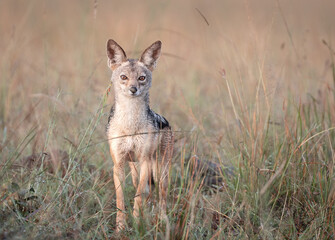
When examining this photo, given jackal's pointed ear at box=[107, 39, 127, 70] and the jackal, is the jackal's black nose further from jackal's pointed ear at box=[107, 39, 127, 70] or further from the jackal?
jackal's pointed ear at box=[107, 39, 127, 70]

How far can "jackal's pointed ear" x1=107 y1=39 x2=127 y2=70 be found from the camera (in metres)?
4.52

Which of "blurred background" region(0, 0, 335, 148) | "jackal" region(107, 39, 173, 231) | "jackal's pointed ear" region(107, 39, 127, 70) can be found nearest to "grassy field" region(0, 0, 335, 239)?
"blurred background" region(0, 0, 335, 148)

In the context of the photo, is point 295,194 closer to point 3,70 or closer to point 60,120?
point 60,120

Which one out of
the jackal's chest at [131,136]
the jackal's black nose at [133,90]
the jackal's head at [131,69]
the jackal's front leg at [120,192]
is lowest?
the jackal's front leg at [120,192]

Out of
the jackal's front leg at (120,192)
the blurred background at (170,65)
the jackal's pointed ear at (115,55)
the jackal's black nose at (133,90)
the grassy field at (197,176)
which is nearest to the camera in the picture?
the grassy field at (197,176)

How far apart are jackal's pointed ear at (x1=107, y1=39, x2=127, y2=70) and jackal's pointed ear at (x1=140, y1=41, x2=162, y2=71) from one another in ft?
0.73

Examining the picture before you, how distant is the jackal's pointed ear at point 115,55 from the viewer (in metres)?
4.52

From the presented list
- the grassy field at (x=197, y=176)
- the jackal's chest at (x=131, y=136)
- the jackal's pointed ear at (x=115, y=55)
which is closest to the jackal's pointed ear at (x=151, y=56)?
the jackal's pointed ear at (x=115, y=55)

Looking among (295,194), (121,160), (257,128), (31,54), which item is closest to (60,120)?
(121,160)

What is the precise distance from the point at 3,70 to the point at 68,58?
2.44 m

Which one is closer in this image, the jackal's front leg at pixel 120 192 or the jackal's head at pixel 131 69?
the jackal's front leg at pixel 120 192

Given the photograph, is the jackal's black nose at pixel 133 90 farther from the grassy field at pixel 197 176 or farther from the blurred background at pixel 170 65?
the blurred background at pixel 170 65

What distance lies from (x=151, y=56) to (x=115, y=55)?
1.33 ft

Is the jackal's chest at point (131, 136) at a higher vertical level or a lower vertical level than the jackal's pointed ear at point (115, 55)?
lower
